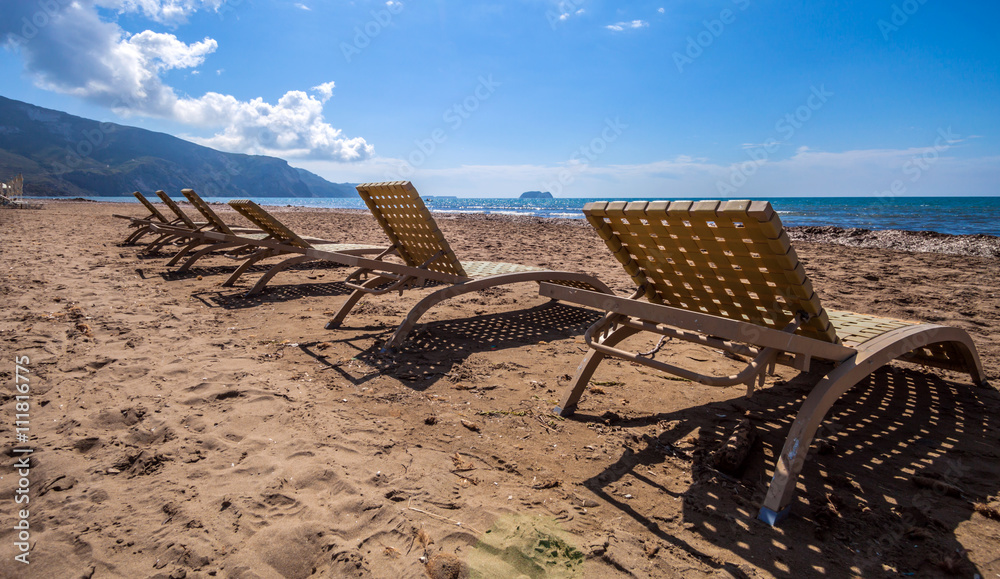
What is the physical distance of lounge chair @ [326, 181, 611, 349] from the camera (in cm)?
415

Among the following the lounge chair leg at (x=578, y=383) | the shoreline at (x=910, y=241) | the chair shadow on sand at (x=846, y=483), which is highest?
the shoreline at (x=910, y=241)

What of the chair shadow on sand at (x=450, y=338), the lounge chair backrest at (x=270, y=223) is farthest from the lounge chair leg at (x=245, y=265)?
the chair shadow on sand at (x=450, y=338)

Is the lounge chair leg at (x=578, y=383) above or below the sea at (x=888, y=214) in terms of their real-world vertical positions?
below

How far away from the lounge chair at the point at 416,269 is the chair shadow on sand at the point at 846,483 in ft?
5.82

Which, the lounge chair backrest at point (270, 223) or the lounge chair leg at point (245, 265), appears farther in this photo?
the lounge chair leg at point (245, 265)

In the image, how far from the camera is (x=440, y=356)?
12.8ft

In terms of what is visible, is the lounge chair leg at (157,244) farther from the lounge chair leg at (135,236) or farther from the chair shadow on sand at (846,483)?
the chair shadow on sand at (846,483)

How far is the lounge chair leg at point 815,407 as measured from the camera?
6.45 ft

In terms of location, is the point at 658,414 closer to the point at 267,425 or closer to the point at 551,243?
the point at 267,425

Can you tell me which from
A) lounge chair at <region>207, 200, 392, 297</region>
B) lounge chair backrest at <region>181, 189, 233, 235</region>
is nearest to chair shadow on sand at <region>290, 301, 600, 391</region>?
lounge chair at <region>207, 200, 392, 297</region>

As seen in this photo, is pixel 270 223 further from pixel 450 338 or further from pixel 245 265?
pixel 450 338

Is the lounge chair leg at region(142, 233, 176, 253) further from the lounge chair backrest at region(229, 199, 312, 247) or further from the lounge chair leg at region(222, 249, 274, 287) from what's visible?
the lounge chair leg at region(222, 249, 274, 287)

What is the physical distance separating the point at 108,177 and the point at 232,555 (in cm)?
13272

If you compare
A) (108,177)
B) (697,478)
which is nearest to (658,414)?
(697,478)
